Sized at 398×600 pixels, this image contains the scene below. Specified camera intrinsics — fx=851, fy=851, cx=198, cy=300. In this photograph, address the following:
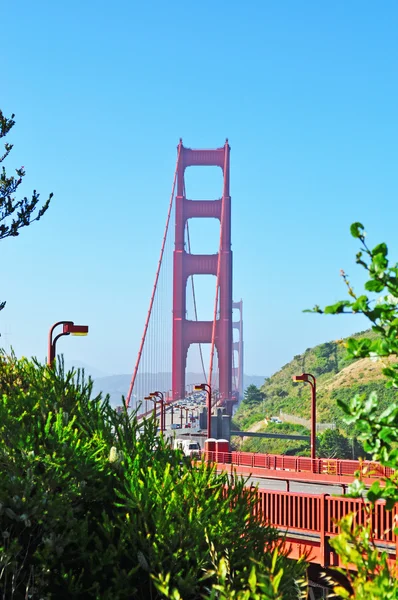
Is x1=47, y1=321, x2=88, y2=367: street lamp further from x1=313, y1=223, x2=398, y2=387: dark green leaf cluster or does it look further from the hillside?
the hillside

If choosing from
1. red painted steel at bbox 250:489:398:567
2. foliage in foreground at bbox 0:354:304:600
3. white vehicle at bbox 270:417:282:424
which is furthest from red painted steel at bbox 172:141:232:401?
foliage in foreground at bbox 0:354:304:600

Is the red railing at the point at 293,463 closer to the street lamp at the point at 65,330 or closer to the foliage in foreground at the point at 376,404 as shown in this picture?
the street lamp at the point at 65,330

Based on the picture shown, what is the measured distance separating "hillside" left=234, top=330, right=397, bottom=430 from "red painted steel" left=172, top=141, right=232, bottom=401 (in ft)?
32.3

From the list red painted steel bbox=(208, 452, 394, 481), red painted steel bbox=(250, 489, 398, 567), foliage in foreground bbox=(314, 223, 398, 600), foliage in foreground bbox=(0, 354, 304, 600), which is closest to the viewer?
foliage in foreground bbox=(314, 223, 398, 600)

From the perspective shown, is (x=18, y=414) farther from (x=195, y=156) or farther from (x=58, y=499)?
(x=195, y=156)

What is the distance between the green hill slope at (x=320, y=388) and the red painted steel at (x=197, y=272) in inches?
374

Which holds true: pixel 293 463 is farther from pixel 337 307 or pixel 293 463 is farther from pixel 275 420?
pixel 275 420

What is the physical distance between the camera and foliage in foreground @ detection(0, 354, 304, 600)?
7.83 meters

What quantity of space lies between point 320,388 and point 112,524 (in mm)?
95672

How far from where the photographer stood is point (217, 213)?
4168 inches

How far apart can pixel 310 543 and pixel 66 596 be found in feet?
20.3

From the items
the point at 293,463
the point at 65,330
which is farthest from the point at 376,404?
the point at 293,463

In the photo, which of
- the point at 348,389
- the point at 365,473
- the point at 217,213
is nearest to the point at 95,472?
the point at 365,473

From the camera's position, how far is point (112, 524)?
821 centimetres
